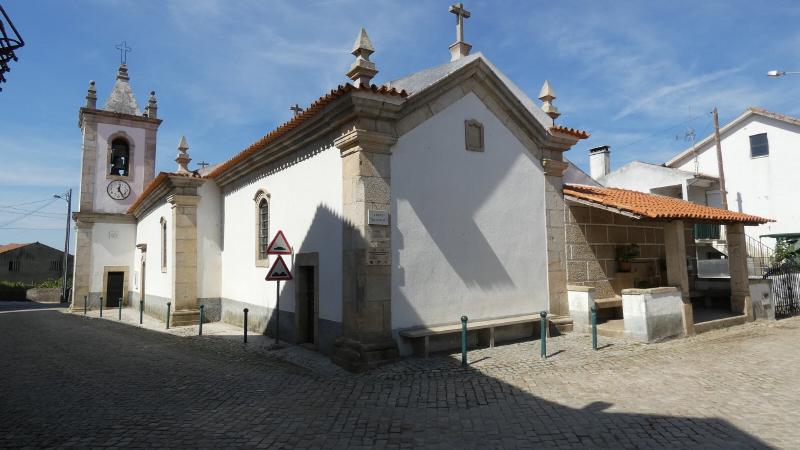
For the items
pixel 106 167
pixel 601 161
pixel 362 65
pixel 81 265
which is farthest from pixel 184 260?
pixel 601 161

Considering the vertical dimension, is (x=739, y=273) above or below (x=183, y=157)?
below

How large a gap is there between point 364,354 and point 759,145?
2503 centimetres

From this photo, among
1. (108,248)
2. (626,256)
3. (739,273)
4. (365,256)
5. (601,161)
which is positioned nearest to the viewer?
(365,256)

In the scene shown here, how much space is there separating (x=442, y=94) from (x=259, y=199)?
5529 millimetres

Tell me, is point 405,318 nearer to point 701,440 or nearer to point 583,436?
point 583,436

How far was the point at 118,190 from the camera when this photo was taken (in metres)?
21.1

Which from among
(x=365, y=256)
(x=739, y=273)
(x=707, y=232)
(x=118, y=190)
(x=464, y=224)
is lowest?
(x=739, y=273)

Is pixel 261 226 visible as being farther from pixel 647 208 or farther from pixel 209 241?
pixel 647 208

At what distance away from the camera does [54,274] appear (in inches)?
1737

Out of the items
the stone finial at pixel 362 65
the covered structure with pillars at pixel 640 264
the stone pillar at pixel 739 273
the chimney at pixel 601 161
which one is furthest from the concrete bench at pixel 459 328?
the chimney at pixel 601 161

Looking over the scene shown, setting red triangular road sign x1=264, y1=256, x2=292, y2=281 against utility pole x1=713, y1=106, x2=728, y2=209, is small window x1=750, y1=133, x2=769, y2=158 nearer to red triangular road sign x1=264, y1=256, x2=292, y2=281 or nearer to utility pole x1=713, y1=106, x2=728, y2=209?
utility pole x1=713, y1=106, x2=728, y2=209

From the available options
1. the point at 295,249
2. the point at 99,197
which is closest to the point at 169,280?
the point at 295,249

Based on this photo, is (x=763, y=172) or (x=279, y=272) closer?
(x=279, y=272)

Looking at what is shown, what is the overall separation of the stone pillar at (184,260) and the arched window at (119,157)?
32.5 feet
